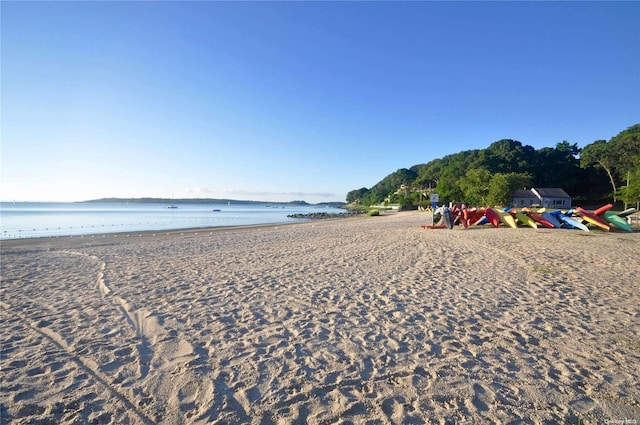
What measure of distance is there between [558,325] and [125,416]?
215 inches

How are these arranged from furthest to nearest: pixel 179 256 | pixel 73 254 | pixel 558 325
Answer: pixel 73 254 → pixel 179 256 → pixel 558 325

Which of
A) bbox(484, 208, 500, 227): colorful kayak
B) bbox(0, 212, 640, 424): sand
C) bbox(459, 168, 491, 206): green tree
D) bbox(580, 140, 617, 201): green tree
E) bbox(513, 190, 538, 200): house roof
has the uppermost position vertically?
bbox(580, 140, 617, 201): green tree

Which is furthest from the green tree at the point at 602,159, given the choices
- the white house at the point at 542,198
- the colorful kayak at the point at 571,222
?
the colorful kayak at the point at 571,222

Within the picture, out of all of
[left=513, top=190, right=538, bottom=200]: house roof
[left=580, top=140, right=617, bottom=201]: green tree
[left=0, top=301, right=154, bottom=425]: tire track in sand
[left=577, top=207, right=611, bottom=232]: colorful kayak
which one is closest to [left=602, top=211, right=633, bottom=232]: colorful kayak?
[left=577, top=207, right=611, bottom=232]: colorful kayak

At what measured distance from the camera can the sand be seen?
2949 mm

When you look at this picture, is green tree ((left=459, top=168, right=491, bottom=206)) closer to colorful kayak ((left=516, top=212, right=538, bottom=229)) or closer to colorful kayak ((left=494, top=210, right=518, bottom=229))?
colorful kayak ((left=494, top=210, right=518, bottom=229))

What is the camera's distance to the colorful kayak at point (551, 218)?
58.5 feet

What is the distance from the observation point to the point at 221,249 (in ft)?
42.4

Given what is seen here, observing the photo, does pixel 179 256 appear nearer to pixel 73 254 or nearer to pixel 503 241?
pixel 73 254

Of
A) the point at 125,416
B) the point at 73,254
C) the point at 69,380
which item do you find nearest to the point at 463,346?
the point at 125,416

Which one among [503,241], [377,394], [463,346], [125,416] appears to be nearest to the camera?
[125,416]

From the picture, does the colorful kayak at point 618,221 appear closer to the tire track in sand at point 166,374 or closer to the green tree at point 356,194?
the tire track in sand at point 166,374

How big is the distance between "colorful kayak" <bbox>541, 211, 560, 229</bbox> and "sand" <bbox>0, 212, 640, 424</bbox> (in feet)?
36.0

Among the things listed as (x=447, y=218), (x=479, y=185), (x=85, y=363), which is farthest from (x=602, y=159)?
(x=85, y=363)
